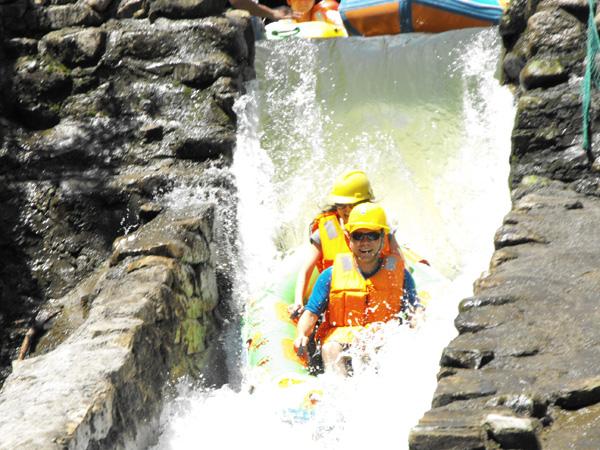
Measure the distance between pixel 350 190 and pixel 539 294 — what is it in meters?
2.22

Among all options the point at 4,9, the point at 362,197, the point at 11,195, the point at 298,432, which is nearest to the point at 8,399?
the point at 298,432

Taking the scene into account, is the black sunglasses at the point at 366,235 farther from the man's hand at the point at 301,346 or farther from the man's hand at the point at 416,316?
the man's hand at the point at 301,346

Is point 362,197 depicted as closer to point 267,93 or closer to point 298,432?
point 298,432

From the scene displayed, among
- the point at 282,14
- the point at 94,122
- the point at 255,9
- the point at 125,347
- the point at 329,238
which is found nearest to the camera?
the point at 125,347

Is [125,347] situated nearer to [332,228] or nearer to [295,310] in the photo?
[295,310]

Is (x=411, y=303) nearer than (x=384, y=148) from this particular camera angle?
Yes

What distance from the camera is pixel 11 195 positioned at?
8109 mm

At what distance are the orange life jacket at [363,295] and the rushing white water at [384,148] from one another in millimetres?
195

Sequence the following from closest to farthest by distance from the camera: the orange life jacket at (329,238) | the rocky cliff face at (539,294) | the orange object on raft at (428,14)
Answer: the rocky cliff face at (539,294)
the orange life jacket at (329,238)
the orange object on raft at (428,14)

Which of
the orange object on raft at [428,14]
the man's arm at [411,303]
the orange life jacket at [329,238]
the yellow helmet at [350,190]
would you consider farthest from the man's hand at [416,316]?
the orange object on raft at [428,14]

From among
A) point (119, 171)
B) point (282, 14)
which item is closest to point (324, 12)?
point (282, 14)

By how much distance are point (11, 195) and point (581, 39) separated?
3.97 meters

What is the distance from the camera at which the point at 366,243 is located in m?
6.22

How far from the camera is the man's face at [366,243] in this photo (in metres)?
6.21
